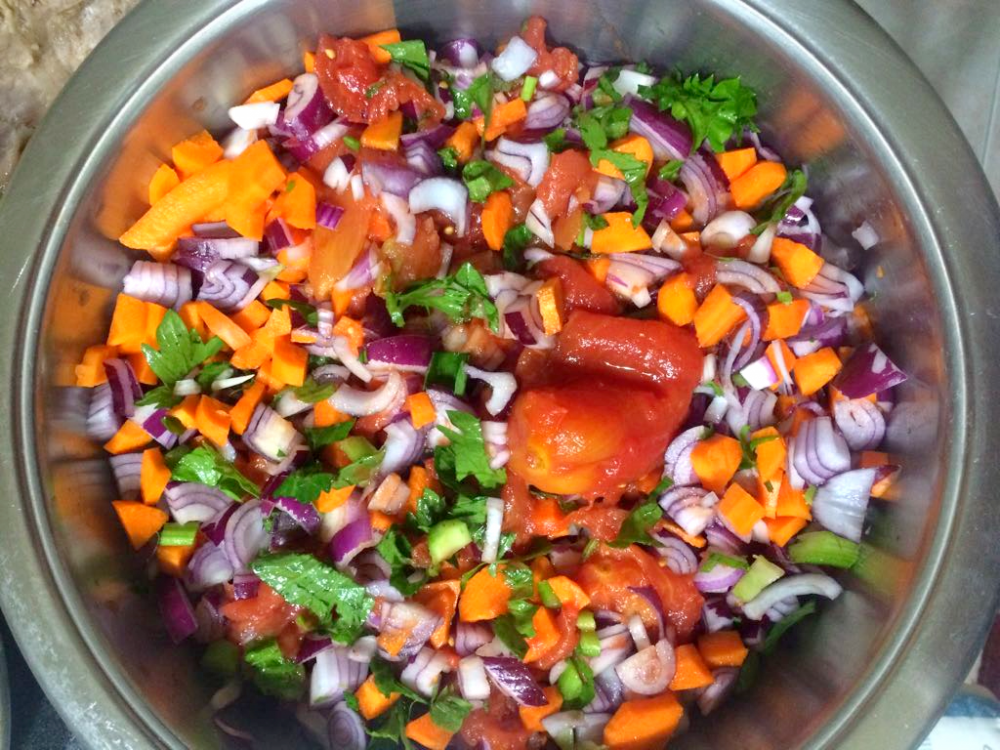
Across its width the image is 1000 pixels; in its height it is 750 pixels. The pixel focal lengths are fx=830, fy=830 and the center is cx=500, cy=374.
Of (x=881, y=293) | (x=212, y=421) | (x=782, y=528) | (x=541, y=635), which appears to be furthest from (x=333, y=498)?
(x=881, y=293)

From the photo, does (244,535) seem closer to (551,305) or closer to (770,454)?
(551,305)

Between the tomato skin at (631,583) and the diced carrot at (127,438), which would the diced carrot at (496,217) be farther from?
the diced carrot at (127,438)

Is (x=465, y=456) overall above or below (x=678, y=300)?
below

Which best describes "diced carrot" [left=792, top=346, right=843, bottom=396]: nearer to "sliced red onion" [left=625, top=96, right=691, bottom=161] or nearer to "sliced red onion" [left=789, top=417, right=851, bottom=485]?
"sliced red onion" [left=789, top=417, right=851, bottom=485]

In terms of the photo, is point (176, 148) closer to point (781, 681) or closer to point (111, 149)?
point (111, 149)

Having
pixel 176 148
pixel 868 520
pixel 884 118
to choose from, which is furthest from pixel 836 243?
pixel 176 148

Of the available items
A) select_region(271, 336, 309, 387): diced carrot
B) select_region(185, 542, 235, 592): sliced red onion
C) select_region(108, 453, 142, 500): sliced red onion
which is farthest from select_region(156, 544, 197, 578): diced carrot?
select_region(271, 336, 309, 387): diced carrot

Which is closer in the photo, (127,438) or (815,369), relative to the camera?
(127,438)
